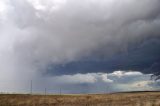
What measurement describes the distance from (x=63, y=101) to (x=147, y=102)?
117 feet

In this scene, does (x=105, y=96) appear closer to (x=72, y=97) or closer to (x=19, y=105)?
(x=72, y=97)

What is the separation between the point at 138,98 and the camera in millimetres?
125812

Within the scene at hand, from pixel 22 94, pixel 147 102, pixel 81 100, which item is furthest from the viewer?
pixel 22 94

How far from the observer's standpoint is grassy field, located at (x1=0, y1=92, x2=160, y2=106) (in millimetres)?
125250

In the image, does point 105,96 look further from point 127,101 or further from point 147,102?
point 147,102

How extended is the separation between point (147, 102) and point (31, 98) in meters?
50.5

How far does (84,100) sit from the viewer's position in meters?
131

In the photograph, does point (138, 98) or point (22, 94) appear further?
point (22, 94)

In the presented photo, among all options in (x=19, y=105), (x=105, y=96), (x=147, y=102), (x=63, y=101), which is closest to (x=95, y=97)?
(x=105, y=96)

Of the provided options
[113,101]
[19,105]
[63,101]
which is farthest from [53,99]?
[113,101]

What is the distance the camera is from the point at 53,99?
132000mm

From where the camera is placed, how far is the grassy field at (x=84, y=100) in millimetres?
125250

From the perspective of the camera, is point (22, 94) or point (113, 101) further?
point (22, 94)

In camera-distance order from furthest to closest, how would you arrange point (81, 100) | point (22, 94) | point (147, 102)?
point (22, 94) → point (81, 100) → point (147, 102)
